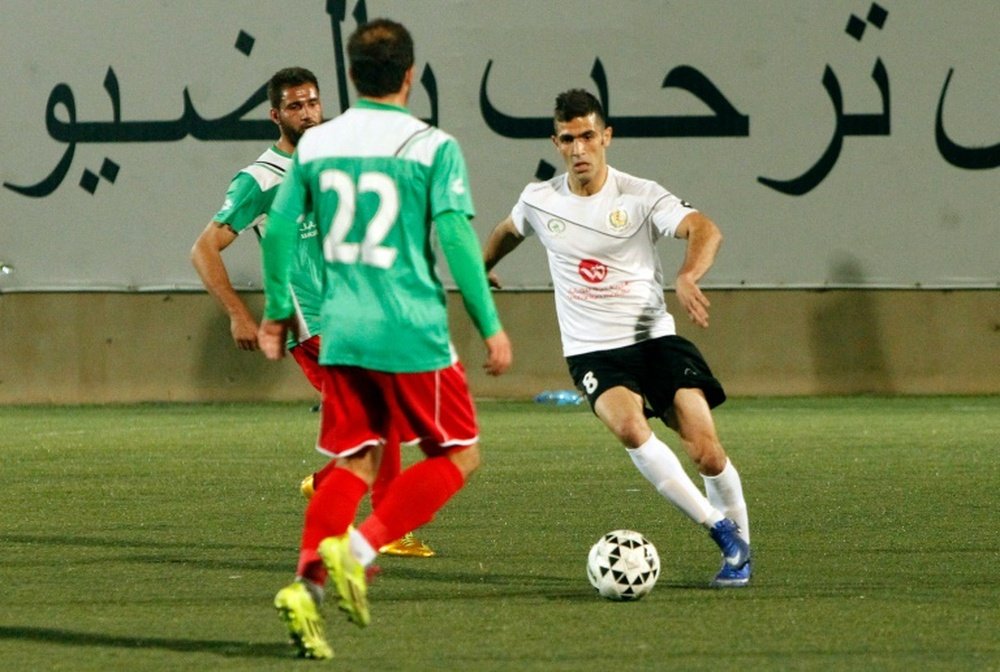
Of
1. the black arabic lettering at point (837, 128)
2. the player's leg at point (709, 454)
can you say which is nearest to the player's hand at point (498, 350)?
the player's leg at point (709, 454)

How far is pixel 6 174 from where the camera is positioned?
17.8m

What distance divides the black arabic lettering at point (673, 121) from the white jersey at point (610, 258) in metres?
9.98

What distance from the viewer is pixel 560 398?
16812mm

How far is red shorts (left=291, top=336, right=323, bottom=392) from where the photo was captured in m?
7.51

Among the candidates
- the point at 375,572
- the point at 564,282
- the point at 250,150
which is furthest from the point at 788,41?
the point at 375,572

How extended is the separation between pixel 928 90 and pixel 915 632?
40.2 feet

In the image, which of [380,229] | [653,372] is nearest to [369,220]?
[380,229]

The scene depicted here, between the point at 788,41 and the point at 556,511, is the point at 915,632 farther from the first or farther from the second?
the point at 788,41

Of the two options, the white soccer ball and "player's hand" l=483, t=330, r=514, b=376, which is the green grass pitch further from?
"player's hand" l=483, t=330, r=514, b=376

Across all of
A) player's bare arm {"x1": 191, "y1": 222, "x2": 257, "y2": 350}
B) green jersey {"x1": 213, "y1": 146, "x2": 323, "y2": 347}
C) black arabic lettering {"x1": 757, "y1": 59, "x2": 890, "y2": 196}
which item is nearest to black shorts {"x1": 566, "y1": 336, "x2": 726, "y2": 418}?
green jersey {"x1": 213, "y1": 146, "x2": 323, "y2": 347}

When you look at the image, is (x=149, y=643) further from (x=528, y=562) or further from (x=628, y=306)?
(x=628, y=306)

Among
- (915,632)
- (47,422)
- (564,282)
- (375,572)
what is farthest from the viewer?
(47,422)

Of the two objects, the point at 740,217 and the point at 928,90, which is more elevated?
the point at 928,90

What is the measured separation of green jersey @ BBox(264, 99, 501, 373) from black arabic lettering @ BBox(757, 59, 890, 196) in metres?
12.2
